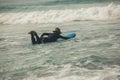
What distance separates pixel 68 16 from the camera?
28.3 metres

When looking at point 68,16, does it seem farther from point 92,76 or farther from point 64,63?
point 92,76

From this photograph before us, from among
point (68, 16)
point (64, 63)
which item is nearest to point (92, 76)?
point (64, 63)

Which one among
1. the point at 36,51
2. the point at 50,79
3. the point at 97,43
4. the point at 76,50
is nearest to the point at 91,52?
the point at 76,50

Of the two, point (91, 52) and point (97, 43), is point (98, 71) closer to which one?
point (91, 52)

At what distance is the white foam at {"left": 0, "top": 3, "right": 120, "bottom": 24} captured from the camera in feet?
86.9

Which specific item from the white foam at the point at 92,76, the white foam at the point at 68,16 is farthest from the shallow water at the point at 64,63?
the white foam at the point at 68,16

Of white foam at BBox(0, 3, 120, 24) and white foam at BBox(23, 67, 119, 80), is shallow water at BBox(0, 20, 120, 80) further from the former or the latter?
white foam at BBox(0, 3, 120, 24)

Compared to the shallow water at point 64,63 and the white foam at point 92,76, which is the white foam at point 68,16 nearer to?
the shallow water at point 64,63

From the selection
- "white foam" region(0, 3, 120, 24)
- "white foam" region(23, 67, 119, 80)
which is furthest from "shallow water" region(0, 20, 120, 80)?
"white foam" region(0, 3, 120, 24)

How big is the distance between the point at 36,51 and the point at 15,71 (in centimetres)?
310

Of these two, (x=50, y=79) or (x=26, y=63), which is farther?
(x=26, y=63)

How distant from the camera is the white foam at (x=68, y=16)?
26481 mm

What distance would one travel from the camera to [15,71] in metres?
7.89

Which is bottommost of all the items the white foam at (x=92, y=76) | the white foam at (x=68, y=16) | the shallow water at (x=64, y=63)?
the white foam at (x=92, y=76)
